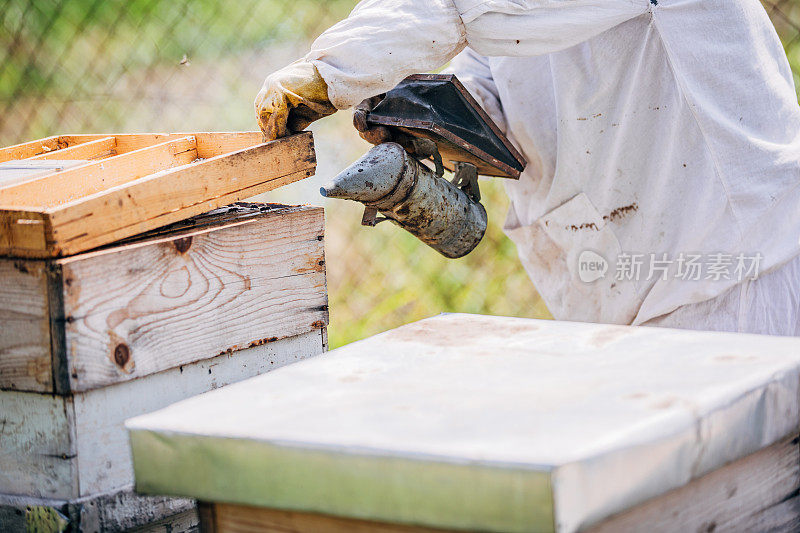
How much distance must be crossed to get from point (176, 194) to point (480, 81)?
3.48 ft

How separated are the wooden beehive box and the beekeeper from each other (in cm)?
11

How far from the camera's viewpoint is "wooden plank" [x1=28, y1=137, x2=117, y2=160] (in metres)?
1.86

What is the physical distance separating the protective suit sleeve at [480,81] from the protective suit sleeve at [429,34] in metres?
0.43

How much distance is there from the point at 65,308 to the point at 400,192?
76 centimetres

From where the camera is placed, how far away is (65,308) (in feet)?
4.24

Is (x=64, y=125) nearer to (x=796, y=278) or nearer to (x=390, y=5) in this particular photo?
(x=390, y=5)

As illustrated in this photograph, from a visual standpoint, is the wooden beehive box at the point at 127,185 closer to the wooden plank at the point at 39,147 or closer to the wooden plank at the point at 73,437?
the wooden plank at the point at 39,147

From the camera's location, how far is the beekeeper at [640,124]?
5.60 feet

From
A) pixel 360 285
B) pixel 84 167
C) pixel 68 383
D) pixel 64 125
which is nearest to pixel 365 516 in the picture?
pixel 68 383

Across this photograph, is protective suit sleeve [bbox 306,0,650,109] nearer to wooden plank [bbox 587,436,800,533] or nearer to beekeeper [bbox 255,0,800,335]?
beekeeper [bbox 255,0,800,335]

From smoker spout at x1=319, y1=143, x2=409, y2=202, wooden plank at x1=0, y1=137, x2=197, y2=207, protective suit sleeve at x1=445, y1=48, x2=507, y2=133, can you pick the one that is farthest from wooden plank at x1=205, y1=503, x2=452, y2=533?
protective suit sleeve at x1=445, y1=48, x2=507, y2=133

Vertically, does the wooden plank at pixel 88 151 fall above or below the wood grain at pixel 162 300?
above

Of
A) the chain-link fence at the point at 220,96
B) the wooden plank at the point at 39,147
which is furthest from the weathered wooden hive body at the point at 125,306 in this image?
the chain-link fence at the point at 220,96

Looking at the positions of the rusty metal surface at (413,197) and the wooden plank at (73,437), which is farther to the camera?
the rusty metal surface at (413,197)
